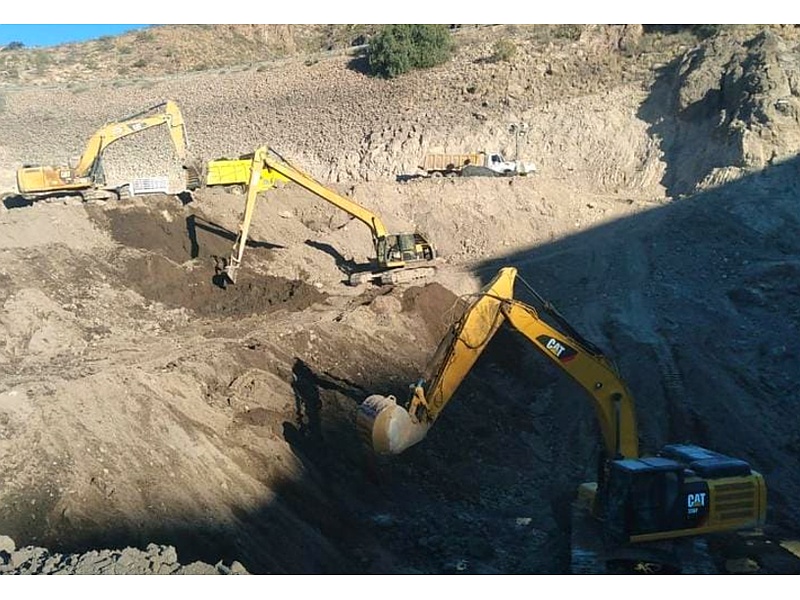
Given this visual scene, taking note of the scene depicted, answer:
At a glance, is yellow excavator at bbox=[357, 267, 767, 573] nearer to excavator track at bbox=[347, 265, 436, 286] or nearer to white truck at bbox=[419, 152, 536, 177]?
excavator track at bbox=[347, 265, 436, 286]

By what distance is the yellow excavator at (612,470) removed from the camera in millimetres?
13086

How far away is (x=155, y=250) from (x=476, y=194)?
11.1 meters

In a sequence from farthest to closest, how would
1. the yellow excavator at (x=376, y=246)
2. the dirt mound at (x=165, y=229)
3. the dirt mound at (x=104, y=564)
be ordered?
1. the dirt mound at (x=165, y=229)
2. the yellow excavator at (x=376, y=246)
3. the dirt mound at (x=104, y=564)

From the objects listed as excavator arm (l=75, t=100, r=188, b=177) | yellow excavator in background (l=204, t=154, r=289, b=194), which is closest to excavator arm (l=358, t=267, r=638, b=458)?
yellow excavator in background (l=204, t=154, r=289, b=194)

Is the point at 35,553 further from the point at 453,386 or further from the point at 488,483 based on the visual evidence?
the point at 488,483

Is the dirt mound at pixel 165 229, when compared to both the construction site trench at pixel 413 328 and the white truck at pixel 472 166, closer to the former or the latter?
the construction site trench at pixel 413 328

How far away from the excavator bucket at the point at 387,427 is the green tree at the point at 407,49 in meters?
35.3

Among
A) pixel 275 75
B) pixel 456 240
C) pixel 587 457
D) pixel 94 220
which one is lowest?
pixel 587 457

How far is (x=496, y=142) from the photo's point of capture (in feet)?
132

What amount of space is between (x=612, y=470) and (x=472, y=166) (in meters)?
23.5

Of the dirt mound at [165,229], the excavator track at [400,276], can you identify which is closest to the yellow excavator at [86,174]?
the dirt mound at [165,229]

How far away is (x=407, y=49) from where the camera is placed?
46406mm

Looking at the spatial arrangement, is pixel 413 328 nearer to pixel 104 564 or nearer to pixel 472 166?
pixel 104 564

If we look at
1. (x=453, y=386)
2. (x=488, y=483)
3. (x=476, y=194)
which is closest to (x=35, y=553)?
(x=453, y=386)
